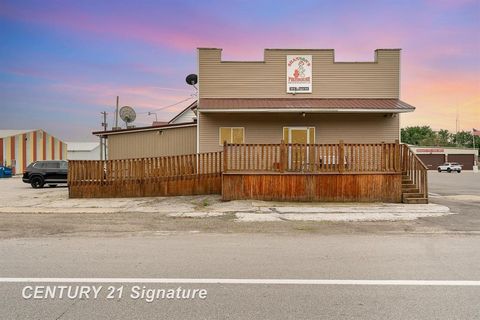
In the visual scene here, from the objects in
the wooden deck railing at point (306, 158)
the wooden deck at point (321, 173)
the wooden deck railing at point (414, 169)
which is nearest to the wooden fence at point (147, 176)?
the wooden deck railing at point (306, 158)

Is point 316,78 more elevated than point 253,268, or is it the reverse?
point 316,78

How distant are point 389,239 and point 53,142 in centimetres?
5544

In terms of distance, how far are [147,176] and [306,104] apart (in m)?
7.41

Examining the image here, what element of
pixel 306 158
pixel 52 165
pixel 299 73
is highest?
pixel 299 73

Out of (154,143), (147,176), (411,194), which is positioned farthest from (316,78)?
(147,176)

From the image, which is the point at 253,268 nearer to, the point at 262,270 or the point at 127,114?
the point at 262,270

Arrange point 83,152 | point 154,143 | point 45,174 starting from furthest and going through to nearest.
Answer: point 83,152
point 45,174
point 154,143

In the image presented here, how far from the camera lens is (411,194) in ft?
44.9

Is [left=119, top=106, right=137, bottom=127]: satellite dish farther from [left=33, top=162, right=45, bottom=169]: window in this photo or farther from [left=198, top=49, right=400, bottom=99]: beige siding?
[left=198, top=49, right=400, bottom=99]: beige siding

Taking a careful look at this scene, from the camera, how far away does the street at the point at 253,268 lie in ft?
14.1

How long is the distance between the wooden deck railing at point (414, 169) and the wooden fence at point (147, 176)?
710 centimetres

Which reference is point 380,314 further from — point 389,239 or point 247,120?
point 247,120

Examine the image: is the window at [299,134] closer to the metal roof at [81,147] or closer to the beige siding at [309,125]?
the beige siding at [309,125]

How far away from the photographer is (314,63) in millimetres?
17906
